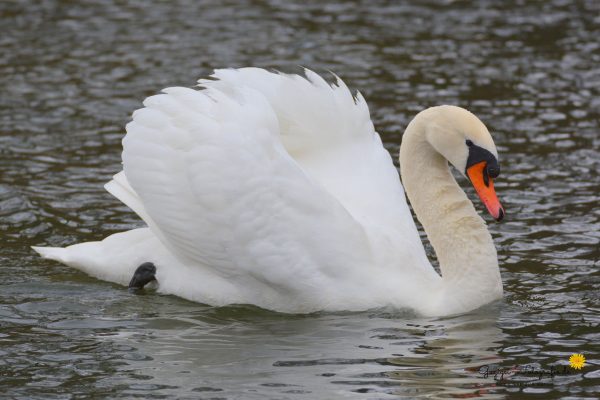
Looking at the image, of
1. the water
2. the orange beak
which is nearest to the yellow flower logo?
the water

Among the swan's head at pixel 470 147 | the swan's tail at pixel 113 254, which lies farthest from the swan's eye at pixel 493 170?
the swan's tail at pixel 113 254

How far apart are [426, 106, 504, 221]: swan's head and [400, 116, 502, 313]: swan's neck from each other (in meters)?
0.15

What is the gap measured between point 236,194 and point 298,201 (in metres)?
0.39

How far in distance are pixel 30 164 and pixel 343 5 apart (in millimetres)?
7493

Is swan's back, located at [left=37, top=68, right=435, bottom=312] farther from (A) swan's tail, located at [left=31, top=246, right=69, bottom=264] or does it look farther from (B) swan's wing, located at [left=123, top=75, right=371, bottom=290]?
(A) swan's tail, located at [left=31, top=246, right=69, bottom=264]

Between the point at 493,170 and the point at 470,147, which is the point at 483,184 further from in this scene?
the point at 470,147

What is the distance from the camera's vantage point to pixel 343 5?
60.7ft

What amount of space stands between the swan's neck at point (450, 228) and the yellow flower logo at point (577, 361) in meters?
0.87

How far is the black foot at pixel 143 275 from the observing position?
8.94 m

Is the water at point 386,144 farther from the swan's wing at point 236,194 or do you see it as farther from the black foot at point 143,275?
the swan's wing at point 236,194

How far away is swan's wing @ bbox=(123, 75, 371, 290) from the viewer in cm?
811

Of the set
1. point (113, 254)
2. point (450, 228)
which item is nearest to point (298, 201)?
point (450, 228)

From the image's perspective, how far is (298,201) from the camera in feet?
26.6

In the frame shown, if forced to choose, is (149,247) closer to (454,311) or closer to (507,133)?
(454,311)
